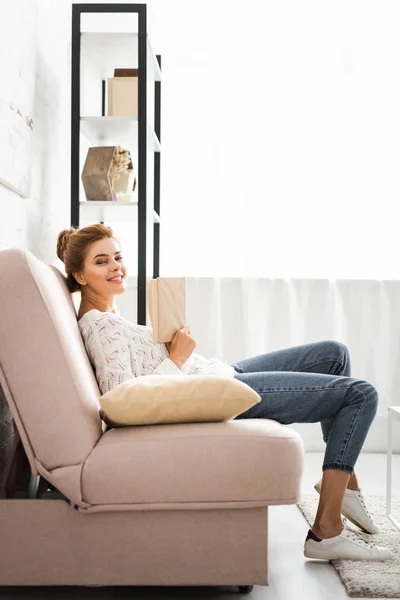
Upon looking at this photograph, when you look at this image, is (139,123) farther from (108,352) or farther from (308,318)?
(308,318)

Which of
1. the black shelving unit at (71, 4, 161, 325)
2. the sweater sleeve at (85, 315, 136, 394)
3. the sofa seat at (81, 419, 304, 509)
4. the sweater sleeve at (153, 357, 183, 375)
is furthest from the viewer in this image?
the black shelving unit at (71, 4, 161, 325)

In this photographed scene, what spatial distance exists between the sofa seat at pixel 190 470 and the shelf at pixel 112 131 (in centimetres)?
179

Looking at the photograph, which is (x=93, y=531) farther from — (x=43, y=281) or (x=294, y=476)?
(x=43, y=281)

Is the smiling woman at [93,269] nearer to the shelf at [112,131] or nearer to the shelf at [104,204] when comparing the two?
the shelf at [104,204]

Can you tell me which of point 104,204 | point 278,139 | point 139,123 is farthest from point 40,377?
point 278,139

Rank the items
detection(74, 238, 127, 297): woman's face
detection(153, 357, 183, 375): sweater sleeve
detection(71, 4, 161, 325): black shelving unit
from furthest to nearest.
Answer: detection(71, 4, 161, 325): black shelving unit
detection(74, 238, 127, 297): woman's face
detection(153, 357, 183, 375): sweater sleeve

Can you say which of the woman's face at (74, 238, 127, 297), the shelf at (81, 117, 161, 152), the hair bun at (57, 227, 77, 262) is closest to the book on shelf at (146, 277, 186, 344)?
the woman's face at (74, 238, 127, 297)

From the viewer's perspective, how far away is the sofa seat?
5.76 feet

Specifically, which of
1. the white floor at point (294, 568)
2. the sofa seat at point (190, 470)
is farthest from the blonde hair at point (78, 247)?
the white floor at point (294, 568)

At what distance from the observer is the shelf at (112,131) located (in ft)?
10.5

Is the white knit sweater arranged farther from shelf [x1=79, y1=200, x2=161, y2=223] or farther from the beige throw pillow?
shelf [x1=79, y1=200, x2=161, y2=223]

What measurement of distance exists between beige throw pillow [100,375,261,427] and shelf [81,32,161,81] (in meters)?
1.88

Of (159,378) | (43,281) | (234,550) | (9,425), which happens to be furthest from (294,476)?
(9,425)

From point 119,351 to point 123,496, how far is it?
511 mm
